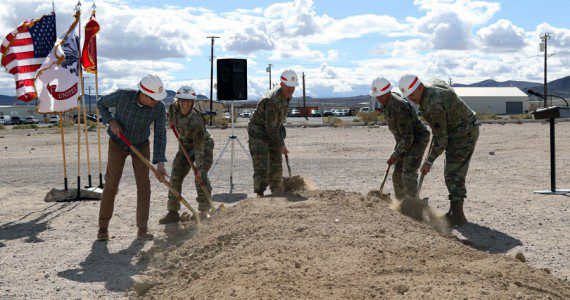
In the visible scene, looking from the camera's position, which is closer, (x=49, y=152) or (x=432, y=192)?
(x=432, y=192)

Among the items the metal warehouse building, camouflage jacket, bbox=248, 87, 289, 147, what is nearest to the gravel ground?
camouflage jacket, bbox=248, 87, 289, 147

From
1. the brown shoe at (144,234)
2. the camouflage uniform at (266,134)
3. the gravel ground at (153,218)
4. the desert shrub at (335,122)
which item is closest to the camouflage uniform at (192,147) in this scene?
the gravel ground at (153,218)

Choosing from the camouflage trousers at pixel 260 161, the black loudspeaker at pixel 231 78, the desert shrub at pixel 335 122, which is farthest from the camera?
the desert shrub at pixel 335 122

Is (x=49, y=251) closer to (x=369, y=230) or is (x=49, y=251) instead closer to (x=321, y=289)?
(x=369, y=230)

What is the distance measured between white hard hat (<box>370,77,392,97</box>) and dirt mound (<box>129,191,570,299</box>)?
5.76ft

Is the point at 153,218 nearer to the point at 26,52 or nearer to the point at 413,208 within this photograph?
the point at 413,208

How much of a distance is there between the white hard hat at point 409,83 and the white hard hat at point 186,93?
2583 mm

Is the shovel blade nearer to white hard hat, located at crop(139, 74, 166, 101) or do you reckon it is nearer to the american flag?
white hard hat, located at crop(139, 74, 166, 101)

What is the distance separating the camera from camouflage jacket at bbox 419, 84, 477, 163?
780cm

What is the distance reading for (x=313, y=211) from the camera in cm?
690

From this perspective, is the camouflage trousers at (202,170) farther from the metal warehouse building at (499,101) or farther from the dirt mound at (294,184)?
the metal warehouse building at (499,101)

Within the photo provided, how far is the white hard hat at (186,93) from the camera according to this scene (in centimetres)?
836

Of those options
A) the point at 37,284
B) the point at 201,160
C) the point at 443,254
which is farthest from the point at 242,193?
the point at 443,254

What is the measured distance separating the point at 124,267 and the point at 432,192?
600cm
